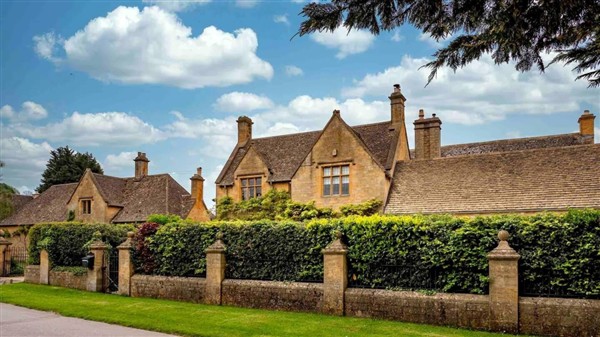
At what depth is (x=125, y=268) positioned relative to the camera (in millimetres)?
18734

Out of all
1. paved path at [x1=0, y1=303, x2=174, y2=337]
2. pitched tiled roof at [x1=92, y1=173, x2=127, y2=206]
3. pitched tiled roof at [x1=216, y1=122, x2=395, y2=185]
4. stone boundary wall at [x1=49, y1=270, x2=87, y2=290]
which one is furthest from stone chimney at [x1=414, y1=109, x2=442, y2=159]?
pitched tiled roof at [x1=92, y1=173, x2=127, y2=206]

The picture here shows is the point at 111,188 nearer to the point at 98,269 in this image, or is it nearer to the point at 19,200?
the point at 19,200

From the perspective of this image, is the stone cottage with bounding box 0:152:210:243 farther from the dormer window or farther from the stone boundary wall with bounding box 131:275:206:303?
the stone boundary wall with bounding box 131:275:206:303

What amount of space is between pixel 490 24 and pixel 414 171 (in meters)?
23.0

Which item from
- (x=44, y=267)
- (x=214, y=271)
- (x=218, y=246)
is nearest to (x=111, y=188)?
(x=44, y=267)

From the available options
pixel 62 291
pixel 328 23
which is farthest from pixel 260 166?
pixel 328 23

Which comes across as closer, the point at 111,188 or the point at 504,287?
the point at 504,287

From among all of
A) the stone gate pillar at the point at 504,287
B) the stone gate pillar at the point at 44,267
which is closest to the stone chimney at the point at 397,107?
the stone gate pillar at the point at 504,287

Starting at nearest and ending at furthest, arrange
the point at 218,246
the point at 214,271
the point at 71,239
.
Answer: the point at 214,271 < the point at 218,246 < the point at 71,239

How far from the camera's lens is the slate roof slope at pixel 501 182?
872 inches

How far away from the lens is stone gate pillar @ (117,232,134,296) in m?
18.6

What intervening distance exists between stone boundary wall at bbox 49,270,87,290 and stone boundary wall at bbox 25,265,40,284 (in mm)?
1086

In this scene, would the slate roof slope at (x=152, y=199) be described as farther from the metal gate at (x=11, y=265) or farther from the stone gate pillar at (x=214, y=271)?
the stone gate pillar at (x=214, y=271)

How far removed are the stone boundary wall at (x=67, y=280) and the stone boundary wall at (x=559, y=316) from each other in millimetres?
16947
